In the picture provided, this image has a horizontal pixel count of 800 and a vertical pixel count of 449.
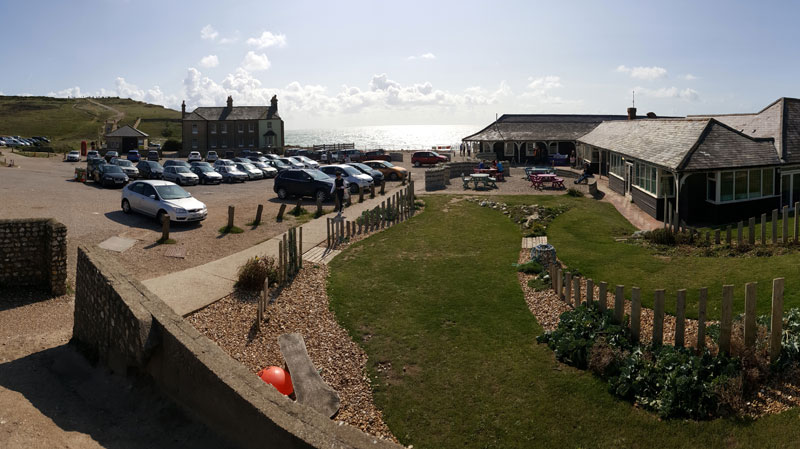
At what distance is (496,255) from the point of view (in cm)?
1777

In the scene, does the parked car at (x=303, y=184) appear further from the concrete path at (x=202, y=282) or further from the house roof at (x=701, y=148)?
the house roof at (x=701, y=148)

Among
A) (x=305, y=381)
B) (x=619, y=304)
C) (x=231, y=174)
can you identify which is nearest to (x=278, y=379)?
(x=305, y=381)

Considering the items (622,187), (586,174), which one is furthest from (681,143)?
(586,174)

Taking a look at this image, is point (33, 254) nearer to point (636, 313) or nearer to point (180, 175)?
point (636, 313)

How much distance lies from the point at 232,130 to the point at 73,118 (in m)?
59.7

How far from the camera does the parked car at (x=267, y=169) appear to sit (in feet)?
144

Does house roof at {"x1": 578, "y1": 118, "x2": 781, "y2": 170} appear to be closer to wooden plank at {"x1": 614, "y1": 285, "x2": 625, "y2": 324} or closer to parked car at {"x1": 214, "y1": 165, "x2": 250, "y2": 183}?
wooden plank at {"x1": 614, "y1": 285, "x2": 625, "y2": 324}

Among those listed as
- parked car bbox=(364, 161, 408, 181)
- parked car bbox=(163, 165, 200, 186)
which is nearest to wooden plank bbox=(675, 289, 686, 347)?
parked car bbox=(364, 161, 408, 181)

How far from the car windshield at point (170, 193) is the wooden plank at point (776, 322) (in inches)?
804

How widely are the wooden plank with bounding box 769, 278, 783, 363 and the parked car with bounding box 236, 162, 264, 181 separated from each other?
122 ft

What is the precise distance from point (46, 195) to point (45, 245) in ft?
55.3

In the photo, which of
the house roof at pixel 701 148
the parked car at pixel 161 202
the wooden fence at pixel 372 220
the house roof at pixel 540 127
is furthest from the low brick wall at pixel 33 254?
the house roof at pixel 540 127

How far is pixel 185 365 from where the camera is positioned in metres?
8.39

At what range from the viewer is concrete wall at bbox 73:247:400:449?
6914mm
